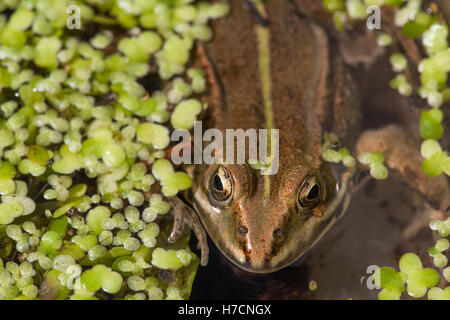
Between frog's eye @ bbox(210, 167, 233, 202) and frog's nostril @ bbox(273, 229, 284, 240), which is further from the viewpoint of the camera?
frog's eye @ bbox(210, 167, 233, 202)

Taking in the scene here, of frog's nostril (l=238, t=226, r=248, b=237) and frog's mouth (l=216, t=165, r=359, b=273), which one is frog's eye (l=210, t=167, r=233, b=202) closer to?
frog's nostril (l=238, t=226, r=248, b=237)

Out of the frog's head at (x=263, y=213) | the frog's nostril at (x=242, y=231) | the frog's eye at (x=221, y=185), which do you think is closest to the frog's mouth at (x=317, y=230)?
the frog's head at (x=263, y=213)

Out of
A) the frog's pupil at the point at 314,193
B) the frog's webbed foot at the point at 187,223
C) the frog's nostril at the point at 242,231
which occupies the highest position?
the frog's pupil at the point at 314,193

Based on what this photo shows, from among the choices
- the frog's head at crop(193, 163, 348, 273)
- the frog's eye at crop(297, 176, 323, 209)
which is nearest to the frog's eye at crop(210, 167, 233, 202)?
the frog's head at crop(193, 163, 348, 273)

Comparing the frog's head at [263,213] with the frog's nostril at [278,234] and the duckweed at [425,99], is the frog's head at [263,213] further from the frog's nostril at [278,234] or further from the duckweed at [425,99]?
the duckweed at [425,99]

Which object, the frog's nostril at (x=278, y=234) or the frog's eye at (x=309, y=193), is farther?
the frog's eye at (x=309, y=193)

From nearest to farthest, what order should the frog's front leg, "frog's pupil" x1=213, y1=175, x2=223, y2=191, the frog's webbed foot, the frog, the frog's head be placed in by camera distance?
the frog's head, the frog, "frog's pupil" x1=213, y1=175, x2=223, y2=191, the frog's webbed foot, the frog's front leg

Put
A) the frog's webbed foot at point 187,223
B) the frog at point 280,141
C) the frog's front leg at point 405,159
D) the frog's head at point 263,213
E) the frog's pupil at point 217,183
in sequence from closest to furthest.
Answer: the frog's head at point 263,213, the frog at point 280,141, the frog's pupil at point 217,183, the frog's webbed foot at point 187,223, the frog's front leg at point 405,159
